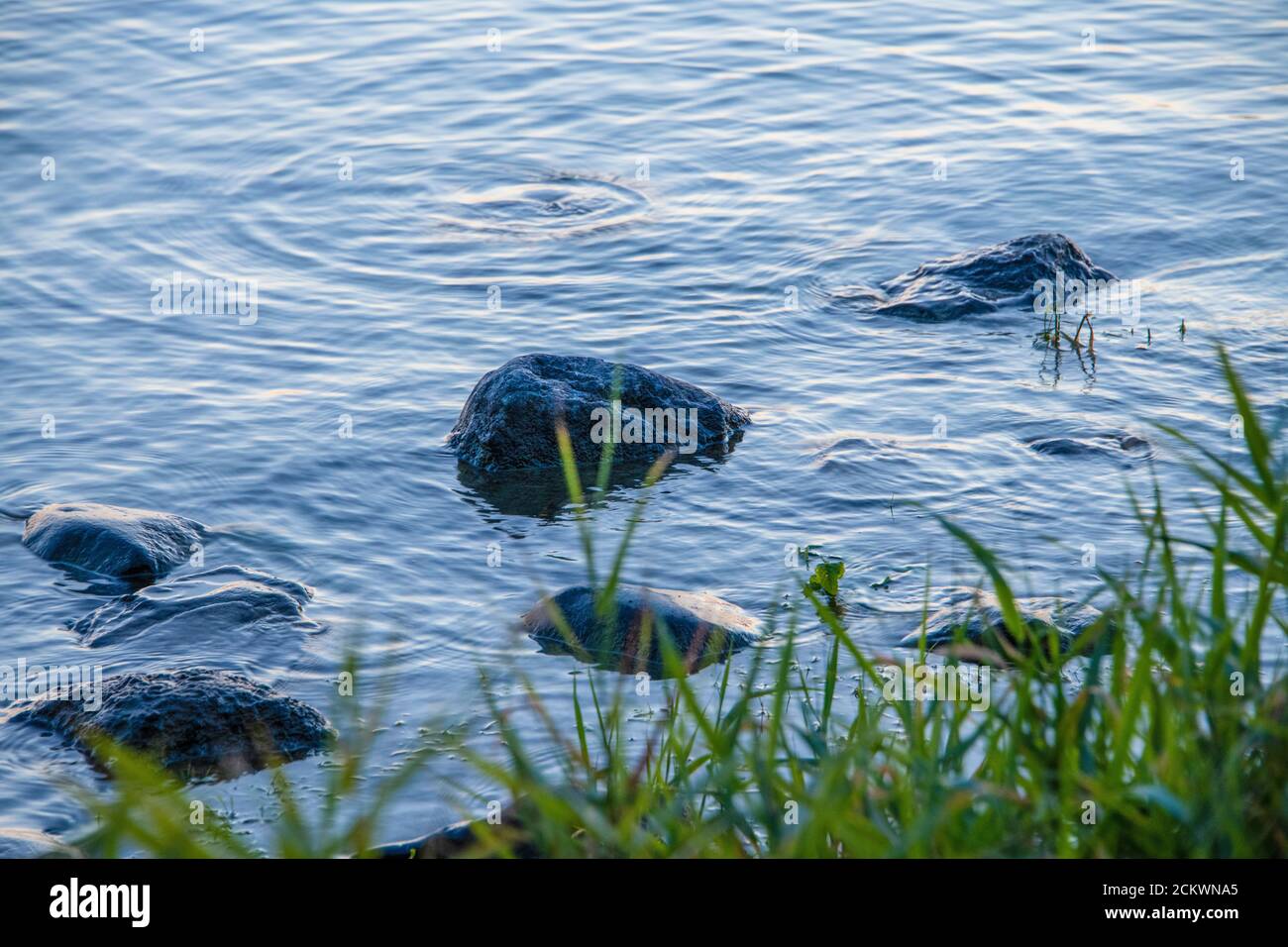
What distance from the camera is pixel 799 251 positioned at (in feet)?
40.3

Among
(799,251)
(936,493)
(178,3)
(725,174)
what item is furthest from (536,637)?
(178,3)

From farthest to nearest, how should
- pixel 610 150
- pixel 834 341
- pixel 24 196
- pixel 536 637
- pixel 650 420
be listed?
pixel 610 150 < pixel 24 196 < pixel 834 341 < pixel 650 420 < pixel 536 637

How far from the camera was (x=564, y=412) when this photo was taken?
27.9 ft

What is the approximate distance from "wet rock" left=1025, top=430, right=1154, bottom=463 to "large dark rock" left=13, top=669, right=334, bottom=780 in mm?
4746

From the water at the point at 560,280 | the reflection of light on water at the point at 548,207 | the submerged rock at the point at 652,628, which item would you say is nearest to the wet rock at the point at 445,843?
the water at the point at 560,280

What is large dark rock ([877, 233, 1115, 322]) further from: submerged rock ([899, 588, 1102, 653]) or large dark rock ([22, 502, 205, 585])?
large dark rock ([22, 502, 205, 585])

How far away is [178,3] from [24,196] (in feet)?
26.0

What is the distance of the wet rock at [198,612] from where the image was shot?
6.71m

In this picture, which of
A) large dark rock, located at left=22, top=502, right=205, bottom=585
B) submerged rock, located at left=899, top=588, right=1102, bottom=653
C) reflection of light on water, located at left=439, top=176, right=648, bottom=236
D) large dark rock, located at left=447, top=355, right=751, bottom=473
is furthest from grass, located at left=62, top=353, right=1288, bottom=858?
reflection of light on water, located at left=439, top=176, right=648, bottom=236

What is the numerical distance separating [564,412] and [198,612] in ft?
8.44

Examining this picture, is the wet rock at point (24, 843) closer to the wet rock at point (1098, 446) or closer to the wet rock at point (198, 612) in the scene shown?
the wet rock at point (198, 612)

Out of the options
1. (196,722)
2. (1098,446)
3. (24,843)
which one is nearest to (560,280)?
(1098,446)

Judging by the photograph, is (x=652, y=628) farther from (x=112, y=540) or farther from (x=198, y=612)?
(x=112, y=540)
